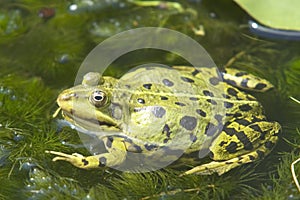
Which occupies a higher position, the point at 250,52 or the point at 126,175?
the point at 250,52

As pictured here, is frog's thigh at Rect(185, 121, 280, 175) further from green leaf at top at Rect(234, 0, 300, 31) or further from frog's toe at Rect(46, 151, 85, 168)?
green leaf at top at Rect(234, 0, 300, 31)

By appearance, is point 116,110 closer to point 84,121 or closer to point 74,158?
point 84,121

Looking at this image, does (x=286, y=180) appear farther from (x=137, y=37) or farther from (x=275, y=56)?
(x=137, y=37)

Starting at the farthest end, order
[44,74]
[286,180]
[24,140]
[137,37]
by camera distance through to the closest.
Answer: [137,37] → [44,74] → [24,140] → [286,180]

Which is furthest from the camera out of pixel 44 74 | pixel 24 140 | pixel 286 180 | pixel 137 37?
pixel 137 37

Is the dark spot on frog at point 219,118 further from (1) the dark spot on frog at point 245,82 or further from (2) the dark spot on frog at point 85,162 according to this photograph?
(2) the dark spot on frog at point 85,162

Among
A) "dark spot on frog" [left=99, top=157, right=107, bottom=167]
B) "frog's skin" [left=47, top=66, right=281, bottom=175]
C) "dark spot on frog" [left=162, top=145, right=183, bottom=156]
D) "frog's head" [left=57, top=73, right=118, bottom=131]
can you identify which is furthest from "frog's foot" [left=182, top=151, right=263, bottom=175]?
"frog's head" [left=57, top=73, right=118, bottom=131]

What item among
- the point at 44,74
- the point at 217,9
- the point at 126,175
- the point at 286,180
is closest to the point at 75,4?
the point at 44,74
